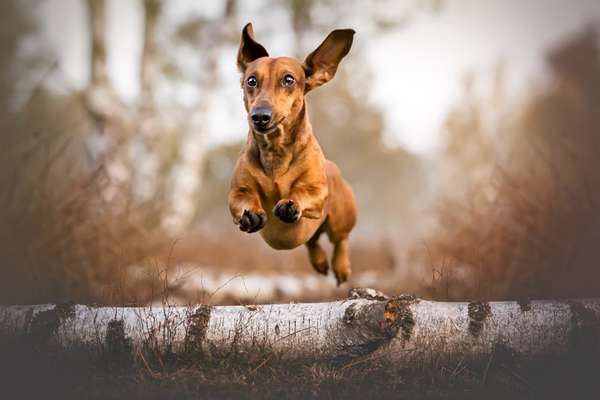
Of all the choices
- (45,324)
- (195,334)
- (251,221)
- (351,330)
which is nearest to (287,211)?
(251,221)

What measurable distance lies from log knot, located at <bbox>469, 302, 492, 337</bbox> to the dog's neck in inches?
57.9

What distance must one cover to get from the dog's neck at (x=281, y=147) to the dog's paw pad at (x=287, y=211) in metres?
0.42

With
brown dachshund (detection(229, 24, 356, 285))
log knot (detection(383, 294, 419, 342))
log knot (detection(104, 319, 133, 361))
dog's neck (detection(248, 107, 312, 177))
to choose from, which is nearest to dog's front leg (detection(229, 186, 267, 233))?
brown dachshund (detection(229, 24, 356, 285))

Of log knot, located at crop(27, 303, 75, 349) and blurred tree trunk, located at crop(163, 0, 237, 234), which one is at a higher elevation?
blurred tree trunk, located at crop(163, 0, 237, 234)

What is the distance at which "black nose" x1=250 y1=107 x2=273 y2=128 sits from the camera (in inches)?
124

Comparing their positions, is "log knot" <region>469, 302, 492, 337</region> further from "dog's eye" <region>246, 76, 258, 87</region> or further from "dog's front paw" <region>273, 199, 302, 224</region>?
"dog's eye" <region>246, 76, 258, 87</region>

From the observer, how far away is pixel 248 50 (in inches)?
145

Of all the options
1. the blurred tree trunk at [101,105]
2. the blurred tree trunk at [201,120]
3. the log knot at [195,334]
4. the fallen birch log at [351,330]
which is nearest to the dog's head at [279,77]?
the fallen birch log at [351,330]

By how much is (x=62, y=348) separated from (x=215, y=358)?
39.0 inches

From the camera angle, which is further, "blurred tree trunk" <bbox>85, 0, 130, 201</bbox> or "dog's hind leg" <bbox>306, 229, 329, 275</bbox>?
"blurred tree trunk" <bbox>85, 0, 130, 201</bbox>

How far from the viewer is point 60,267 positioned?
577cm

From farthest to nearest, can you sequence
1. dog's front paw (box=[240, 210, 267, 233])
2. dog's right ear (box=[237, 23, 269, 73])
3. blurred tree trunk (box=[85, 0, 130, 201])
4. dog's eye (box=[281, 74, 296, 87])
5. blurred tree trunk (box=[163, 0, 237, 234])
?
blurred tree trunk (box=[163, 0, 237, 234]), blurred tree trunk (box=[85, 0, 130, 201]), dog's right ear (box=[237, 23, 269, 73]), dog's eye (box=[281, 74, 296, 87]), dog's front paw (box=[240, 210, 267, 233])

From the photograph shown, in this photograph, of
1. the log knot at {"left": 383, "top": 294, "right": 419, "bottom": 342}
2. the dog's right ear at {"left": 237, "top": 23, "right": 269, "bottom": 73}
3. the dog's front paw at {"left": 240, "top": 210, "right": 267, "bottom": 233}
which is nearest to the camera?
the dog's front paw at {"left": 240, "top": 210, "right": 267, "bottom": 233}

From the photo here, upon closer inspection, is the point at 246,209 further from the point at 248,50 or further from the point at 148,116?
the point at 148,116
